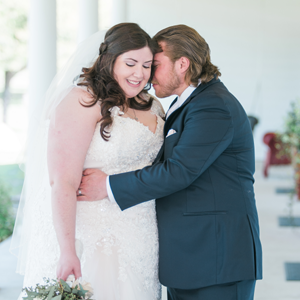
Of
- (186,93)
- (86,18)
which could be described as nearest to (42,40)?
(86,18)

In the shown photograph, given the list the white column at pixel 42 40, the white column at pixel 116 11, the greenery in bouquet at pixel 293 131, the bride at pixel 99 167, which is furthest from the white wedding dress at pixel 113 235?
the greenery in bouquet at pixel 293 131

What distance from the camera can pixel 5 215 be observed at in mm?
5320

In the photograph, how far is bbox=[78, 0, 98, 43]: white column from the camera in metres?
4.53

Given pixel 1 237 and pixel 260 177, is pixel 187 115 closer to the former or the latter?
pixel 1 237

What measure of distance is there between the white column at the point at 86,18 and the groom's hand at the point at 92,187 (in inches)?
128

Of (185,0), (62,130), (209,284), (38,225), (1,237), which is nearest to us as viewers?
(62,130)

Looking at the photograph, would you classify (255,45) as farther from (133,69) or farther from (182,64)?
(133,69)

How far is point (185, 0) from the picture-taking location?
10.3 m

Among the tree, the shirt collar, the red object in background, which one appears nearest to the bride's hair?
the shirt collar

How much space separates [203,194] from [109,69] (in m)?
0.74

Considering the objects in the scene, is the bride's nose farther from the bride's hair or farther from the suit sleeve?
the suit sleeve

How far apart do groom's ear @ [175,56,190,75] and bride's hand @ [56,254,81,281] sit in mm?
1068

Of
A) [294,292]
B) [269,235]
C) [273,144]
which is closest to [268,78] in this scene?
[273,144]

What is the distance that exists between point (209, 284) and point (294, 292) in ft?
7.19
